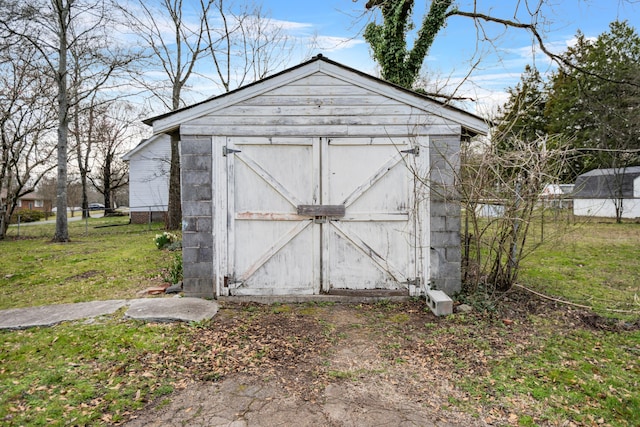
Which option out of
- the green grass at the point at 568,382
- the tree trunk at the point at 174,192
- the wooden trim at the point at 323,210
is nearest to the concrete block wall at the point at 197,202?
the wooden trim at the point at 323,210

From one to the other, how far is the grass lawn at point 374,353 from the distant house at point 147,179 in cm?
1440

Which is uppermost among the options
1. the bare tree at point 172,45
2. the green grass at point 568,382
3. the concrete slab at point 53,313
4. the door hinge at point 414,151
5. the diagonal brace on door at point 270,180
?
the bare tree at point 172,45

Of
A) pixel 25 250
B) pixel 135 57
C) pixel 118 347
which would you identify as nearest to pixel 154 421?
pixel 118 347

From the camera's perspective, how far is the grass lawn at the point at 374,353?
2811 mm

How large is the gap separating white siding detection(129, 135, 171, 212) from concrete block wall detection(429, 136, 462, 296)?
17.5 meters

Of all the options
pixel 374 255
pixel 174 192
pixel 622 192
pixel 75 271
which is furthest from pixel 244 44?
pixel 622 192

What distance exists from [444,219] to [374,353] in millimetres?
2372

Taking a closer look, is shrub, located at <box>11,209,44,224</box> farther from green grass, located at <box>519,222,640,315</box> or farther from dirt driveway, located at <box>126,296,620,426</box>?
green grass, located at <box>519,222,640,315</box>

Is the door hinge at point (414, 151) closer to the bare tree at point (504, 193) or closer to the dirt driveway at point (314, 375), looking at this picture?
the bare tree at point (504, 193)

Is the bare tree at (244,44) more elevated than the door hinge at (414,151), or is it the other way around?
the bare tree at (244,44)

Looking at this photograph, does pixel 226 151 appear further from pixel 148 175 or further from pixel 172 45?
pixel 148 175

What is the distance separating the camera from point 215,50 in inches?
627

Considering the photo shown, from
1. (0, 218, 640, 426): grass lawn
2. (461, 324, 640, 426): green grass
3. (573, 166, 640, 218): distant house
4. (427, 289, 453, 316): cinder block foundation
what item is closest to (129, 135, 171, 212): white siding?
(0, 218, 640, 426): grass lawn

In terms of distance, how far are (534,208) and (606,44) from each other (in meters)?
25.8
